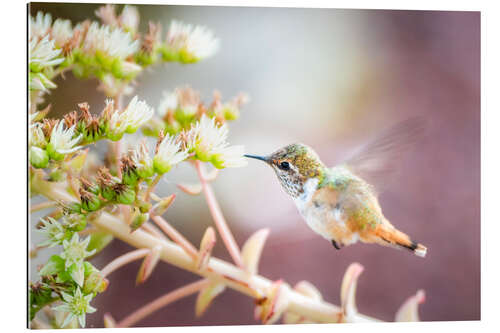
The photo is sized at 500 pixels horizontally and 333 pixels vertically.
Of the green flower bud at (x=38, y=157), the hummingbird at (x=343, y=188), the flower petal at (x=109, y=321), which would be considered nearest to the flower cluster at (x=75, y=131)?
the green flower bud at (x=38, y=157)

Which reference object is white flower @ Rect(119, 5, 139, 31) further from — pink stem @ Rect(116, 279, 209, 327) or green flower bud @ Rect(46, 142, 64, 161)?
pink stem @ Rect(116, 279, 209, 327)

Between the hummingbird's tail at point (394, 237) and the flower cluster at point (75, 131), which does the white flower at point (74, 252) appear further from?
the hummingbird's tail at point (394, 237)

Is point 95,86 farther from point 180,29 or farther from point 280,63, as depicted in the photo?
point 280,63

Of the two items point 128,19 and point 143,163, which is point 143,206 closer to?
point 143,163

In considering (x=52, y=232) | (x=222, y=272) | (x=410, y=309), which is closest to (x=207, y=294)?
(x=222, y=272)

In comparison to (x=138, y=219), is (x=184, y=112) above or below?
above
